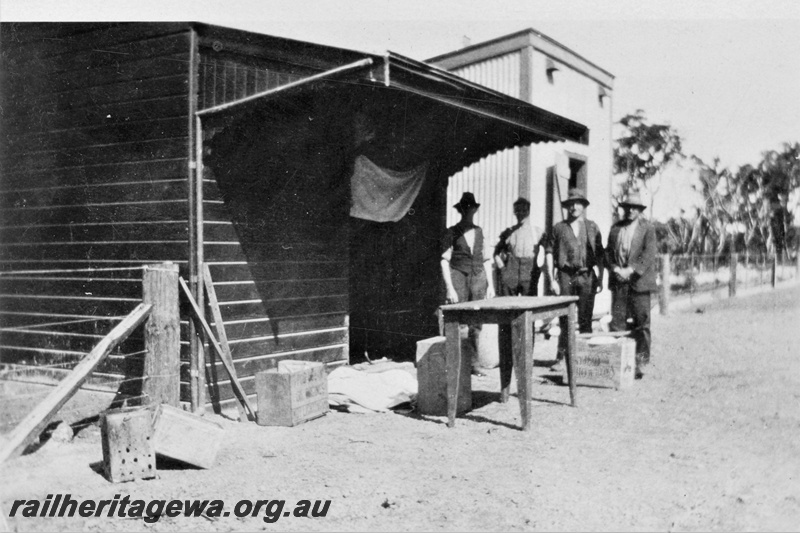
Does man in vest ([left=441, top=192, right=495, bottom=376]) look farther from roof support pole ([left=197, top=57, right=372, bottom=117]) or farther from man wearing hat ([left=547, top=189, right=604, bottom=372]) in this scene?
roof support pole ([left=197, top=57, right=372, bottom=117])

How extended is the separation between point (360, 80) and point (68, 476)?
141 inches

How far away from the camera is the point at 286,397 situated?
5582 millimetres

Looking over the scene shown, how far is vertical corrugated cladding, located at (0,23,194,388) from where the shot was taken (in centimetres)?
598

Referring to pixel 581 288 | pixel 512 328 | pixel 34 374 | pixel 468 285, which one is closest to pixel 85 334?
pixel 34 374

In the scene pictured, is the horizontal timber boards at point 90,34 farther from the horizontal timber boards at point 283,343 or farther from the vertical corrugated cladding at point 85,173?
the horizontal timber boards at point 283,343

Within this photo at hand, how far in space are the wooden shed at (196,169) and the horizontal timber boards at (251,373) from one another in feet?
0.06

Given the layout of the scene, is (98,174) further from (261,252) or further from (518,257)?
(518,257)

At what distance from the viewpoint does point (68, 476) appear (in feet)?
14.3

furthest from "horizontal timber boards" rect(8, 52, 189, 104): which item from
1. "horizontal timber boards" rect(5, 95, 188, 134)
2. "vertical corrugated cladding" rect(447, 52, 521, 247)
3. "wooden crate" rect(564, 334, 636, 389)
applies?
"vertical corrugated cladding" rect(447, 52, 521, 247)

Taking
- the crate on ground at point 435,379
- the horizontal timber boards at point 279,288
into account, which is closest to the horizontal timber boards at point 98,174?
the horizontal timber boards at point 279,288

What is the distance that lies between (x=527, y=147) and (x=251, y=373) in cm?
656

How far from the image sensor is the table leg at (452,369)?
5.47 meters

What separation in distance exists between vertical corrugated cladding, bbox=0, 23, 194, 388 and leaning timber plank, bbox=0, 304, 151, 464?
947 mm

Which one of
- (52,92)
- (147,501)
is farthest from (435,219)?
(147,501)
